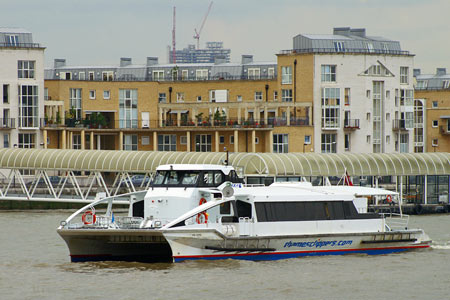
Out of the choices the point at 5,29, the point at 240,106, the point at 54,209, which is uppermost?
the point at 5,29

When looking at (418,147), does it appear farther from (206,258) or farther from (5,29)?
(206,258)

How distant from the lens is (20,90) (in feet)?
366

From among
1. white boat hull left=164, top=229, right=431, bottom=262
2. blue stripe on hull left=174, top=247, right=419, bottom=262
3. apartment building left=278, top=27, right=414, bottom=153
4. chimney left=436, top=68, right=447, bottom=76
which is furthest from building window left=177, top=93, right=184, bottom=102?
blue stripe on hull left=174, top=247, right=419, bottom=262

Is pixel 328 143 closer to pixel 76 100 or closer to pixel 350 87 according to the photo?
pixel 350 87

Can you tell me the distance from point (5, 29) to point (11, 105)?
877 cm

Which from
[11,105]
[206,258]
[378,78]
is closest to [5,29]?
[11,105]

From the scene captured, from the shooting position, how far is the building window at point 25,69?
111750 millimetres

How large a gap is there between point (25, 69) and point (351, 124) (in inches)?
1373

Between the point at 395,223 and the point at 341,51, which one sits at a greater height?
the point at 341,51

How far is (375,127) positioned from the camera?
118812mm

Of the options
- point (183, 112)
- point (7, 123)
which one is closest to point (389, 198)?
point (7, 123)

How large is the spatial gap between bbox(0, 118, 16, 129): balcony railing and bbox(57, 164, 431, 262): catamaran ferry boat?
204 ft

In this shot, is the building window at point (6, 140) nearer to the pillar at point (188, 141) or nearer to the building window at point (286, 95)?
the pillar at point (188, 141)

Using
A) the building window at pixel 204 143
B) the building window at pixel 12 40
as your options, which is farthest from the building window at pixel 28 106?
the building window at pixel 204 143
